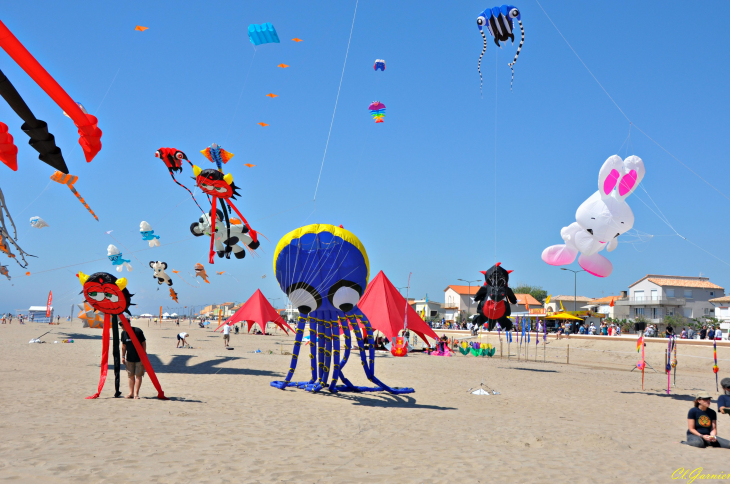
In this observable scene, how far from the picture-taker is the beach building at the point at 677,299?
186ft

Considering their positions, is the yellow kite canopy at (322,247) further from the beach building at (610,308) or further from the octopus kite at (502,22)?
the beach building at (610,308)

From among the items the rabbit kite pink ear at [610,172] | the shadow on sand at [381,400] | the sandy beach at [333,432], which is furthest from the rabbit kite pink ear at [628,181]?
the shadow on sand at [381,400]

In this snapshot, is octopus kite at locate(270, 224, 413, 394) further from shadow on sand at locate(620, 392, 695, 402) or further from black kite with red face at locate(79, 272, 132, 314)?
shadow on sand at locate(620, 392, 695, 402)

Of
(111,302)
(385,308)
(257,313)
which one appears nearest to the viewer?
(111,302)

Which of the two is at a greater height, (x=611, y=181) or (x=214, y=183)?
(x=611, y=181)

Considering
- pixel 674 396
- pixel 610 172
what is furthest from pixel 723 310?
pixel 610 172

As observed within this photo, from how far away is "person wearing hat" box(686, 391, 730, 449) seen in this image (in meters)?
8.02

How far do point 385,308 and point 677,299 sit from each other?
55.3m

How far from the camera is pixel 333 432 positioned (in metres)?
8.42

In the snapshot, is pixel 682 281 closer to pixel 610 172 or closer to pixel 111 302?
pixel 610 172

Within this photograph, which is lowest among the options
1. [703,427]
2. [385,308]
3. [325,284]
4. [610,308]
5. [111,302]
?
[703,427]

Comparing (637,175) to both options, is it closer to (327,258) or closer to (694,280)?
(327,258)

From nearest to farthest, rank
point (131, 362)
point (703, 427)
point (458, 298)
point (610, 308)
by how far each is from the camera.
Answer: point (703, 427) < point (131, 362) < point (610, 308) < point (458, 298)

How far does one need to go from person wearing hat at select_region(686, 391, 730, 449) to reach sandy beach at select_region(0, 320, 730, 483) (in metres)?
0.17
